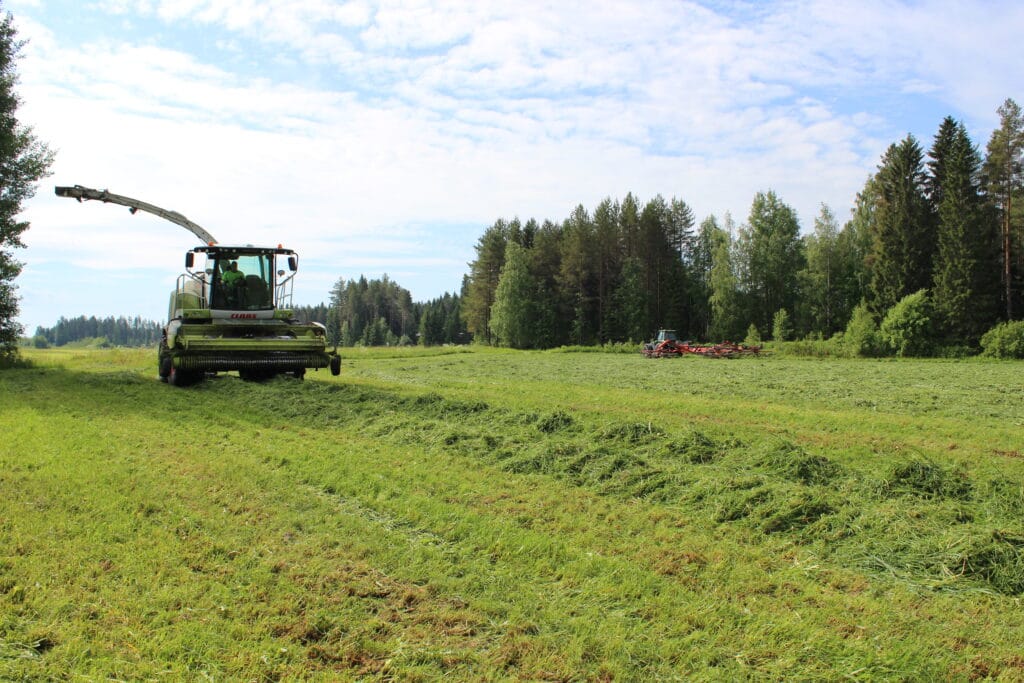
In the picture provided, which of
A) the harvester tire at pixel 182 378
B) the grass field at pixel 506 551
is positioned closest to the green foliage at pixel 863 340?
the grass field at pixel 506 551

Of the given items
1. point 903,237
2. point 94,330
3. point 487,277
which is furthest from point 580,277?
point 94,330

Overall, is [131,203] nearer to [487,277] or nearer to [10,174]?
[10,174]

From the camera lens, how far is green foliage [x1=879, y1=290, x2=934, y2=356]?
39.6 meters

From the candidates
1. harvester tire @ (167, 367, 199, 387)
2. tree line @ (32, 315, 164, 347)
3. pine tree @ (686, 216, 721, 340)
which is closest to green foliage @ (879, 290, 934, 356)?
pine tree @ (686, 216, 721, 340)

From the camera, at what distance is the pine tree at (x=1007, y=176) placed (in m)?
40.8

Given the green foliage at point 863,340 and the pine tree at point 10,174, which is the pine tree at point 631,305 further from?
the pine tree at point 10,174

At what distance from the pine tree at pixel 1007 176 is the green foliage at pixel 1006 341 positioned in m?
4.55

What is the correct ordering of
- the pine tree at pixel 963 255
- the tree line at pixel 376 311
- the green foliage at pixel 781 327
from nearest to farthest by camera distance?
the pine tree at pixel 963 255, the green foliage at pixel 781 327, the tree line at pixel 376 311

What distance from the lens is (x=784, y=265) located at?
62125 millimetres

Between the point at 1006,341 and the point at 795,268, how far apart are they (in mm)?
27129

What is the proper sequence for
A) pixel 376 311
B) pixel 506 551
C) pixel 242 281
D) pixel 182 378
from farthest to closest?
pixel 376 311, pixel 242 281, pixel 182 378, pixel 506 551

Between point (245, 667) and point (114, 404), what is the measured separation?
1036 cm

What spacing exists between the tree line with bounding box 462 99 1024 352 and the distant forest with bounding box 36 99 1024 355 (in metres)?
0.11

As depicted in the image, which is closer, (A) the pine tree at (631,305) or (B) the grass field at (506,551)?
(B) the grass field at (506,551)
